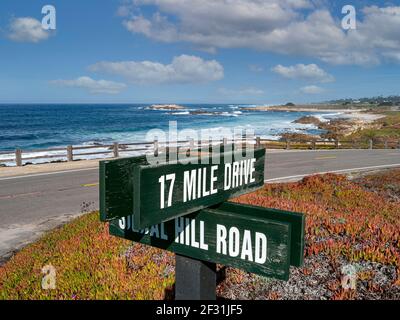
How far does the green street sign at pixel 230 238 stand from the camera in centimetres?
201

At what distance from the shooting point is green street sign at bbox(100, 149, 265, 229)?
1874mm

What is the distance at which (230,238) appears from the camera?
2.14 metres

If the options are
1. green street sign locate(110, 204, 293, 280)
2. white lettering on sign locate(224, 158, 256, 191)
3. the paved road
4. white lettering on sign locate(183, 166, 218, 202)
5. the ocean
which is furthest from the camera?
the ocean

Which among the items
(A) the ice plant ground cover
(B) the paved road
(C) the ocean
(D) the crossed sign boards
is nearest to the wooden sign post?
(D) the crossed sign boards

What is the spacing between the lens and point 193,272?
223 cm

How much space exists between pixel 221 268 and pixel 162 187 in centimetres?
318

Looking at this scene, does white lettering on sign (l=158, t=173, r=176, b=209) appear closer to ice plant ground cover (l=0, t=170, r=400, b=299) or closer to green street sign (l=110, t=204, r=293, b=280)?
green street sign (l=110, t=204, r=293, b=280)

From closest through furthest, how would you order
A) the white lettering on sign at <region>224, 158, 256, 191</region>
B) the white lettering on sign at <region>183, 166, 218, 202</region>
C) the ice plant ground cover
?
the white lettering on sign at <region>183, 166, 218, 202</region>, the white lettering on sign at <region>224, 158, 256, 191</region>, the ice plant ground cover

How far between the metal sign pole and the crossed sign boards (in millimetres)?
61

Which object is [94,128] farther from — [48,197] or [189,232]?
[189,232]

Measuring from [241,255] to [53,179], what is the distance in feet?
48.2

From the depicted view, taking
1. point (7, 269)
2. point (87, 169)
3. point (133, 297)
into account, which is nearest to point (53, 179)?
point (87, 169)

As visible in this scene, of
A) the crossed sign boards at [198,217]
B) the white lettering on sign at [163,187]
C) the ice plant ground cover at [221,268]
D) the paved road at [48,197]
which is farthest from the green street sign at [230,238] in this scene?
the paved road at [48,197]

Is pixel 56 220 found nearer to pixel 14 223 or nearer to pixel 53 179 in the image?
pixel 14 223
